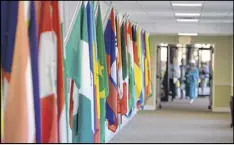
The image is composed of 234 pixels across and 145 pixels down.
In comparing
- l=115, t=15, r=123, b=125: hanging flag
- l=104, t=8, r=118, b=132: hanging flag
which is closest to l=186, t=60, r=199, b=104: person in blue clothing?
l=115, t=15, r=123, b=125: hanging flag

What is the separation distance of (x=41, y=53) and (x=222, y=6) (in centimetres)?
626

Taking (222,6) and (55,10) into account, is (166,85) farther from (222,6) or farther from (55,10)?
(55,10)

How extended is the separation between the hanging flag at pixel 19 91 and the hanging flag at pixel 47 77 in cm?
23

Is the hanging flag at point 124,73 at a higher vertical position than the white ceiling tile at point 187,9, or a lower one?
lower

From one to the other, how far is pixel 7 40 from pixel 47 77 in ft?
1.27

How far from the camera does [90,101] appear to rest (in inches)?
139

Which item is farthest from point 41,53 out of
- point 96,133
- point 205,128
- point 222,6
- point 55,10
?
point 205,128

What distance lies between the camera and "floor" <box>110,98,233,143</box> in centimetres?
→ 866

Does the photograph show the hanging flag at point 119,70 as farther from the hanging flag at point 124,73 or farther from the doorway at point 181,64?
the doorway at point 181,64

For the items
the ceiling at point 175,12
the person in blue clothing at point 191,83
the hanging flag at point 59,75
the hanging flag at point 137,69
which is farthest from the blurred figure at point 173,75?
the hanging flag at point 59,75

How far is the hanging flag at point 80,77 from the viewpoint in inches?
135

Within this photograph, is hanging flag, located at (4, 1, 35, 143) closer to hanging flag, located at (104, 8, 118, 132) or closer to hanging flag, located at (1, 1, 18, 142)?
hanging flag, located at (1, 1, 18, 142)

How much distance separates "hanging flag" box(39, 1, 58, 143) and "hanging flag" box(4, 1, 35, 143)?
0.23 m

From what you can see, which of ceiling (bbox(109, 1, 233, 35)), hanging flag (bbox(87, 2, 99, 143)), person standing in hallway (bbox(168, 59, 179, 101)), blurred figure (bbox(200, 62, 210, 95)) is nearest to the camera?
hanging flag (bbox(87, 2, 99, 143))
